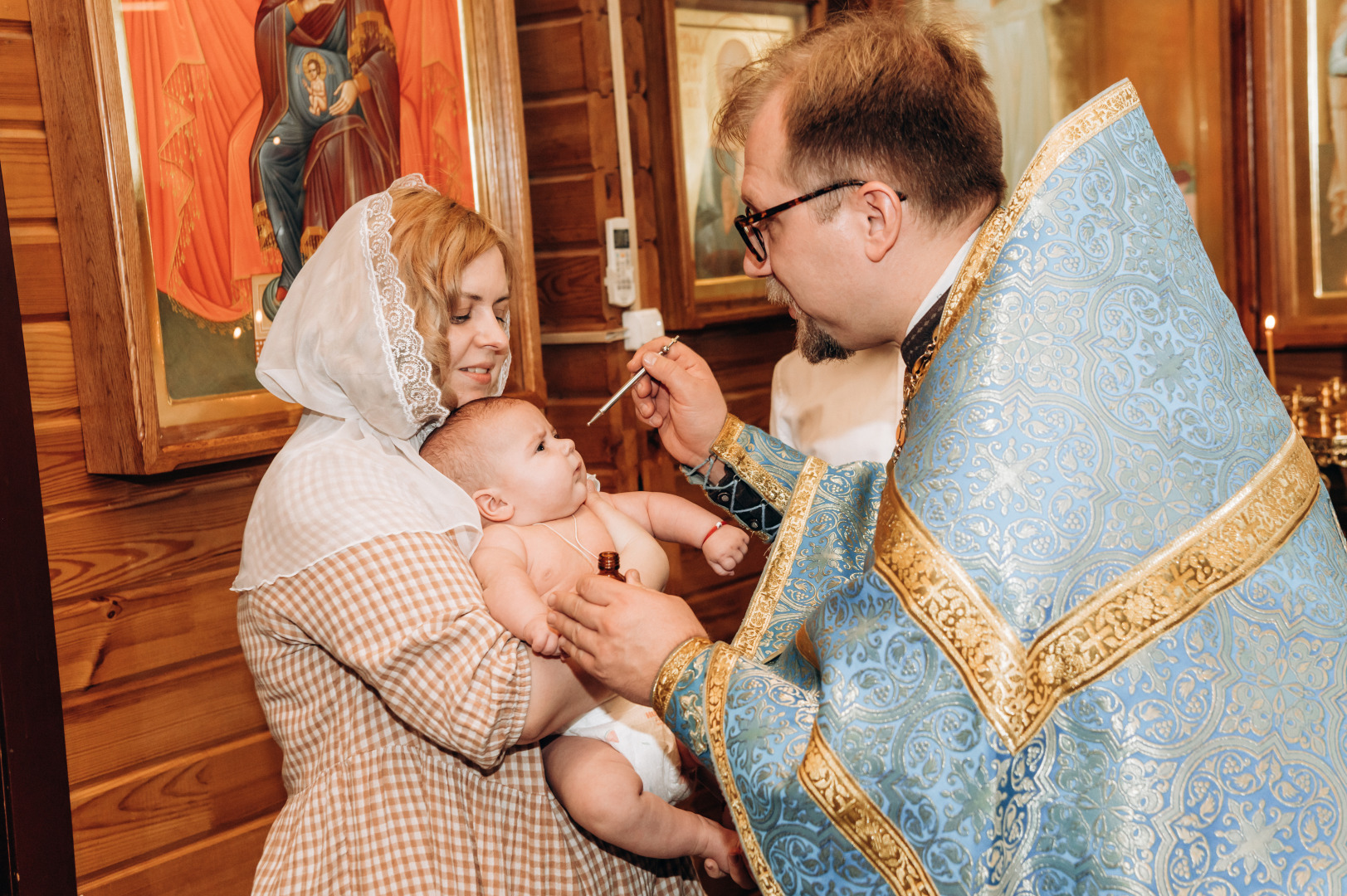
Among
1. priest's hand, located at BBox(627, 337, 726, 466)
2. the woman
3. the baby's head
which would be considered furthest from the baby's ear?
priest's hand, located at BBox(627, 337, 726, 466)

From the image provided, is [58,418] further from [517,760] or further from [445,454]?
[517,760]

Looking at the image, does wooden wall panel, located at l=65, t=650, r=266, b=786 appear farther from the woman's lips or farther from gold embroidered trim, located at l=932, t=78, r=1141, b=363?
gold embroidered trim, located at l=932, t=78, r=1141, b=363

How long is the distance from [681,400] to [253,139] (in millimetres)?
1131

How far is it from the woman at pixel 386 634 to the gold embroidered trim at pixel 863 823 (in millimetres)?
564

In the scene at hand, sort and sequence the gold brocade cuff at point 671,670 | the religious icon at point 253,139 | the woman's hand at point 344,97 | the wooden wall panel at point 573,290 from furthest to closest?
1. the wooden wall panel at point 573,290
2. the woman's hand at point 344,97
3. the religious icon at point 253,139
4. the gold brocade cuff at point 671,670

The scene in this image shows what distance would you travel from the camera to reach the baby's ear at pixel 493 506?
2.06 metres

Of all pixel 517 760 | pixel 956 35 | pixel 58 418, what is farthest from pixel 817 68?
pixel 58 418

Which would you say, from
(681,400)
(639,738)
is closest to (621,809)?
(639,738)

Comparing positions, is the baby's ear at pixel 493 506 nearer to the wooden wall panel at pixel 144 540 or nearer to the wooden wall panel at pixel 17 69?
the wooden wall panel at pixel 144 540

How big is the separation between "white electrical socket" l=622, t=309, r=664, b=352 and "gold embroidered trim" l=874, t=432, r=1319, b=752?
254cm

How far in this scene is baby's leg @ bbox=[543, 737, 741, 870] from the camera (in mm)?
1804

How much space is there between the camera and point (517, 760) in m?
1.86

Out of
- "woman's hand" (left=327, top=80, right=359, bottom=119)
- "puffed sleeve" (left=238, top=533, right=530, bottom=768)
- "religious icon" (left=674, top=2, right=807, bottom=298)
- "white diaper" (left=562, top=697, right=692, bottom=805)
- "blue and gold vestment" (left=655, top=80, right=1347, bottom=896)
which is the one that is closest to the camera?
"blue and gold vestment" (left=655, top=80, right=1347, bottom=896)

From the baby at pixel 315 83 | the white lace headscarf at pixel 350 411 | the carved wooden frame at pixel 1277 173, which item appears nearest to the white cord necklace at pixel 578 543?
the white lace headscarf at pixel 350 411
